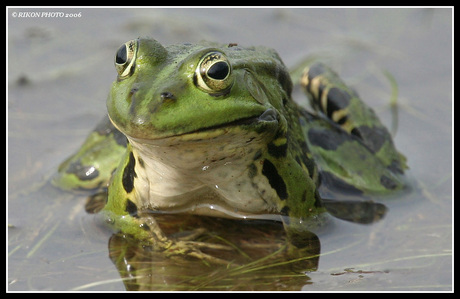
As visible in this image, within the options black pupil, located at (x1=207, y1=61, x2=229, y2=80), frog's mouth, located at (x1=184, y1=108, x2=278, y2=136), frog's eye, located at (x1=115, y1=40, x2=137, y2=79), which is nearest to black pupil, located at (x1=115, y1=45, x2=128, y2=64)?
frog's eye, located at (x1=115, y1=40, x2=137, y2=79)

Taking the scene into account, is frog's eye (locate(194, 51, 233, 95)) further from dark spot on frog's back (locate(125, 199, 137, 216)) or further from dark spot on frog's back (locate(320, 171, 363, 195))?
dark spot on frog's back (locate(320, 171, 363, 195))

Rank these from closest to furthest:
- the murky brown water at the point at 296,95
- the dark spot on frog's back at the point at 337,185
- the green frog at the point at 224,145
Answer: the green frog at the point at 224,145, the murky brown water at the point at 296,95, the dark spot on frog's back at the point at 337,185

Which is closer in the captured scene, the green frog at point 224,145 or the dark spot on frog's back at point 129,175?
the green frog at point 224,145

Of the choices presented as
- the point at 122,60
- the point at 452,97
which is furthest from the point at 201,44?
the point at 452,97

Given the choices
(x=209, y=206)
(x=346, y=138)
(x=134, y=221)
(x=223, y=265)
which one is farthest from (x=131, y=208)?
(x=346, y=138)

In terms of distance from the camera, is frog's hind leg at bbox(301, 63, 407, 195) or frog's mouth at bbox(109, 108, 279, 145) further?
frog's hind leg at bbox(301, 63, 407, 195)

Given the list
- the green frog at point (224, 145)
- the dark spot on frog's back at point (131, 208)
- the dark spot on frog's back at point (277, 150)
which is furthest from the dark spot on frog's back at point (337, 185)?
the dark spot on frog's back at point (131, 208)

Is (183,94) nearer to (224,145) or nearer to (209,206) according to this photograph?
(224,145)

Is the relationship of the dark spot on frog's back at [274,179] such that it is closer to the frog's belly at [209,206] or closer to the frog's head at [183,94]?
the frog's belly at [209,206]
